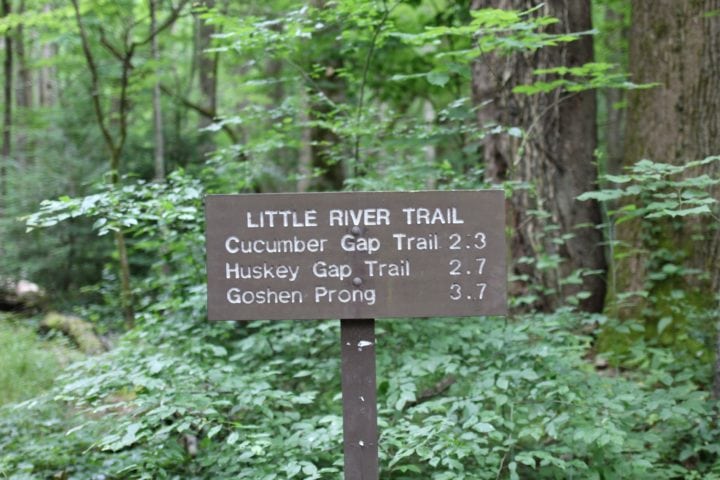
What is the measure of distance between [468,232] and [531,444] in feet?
6.07

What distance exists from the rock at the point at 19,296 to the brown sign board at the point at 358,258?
836 centimetres

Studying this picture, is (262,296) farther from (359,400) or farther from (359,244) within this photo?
(359,400)

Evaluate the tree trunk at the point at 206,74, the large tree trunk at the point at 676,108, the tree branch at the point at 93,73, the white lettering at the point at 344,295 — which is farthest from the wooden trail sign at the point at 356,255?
the tree trunk at the point at 206,74

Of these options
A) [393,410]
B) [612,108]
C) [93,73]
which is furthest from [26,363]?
[612,108]

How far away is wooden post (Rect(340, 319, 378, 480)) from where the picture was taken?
3.01 meters

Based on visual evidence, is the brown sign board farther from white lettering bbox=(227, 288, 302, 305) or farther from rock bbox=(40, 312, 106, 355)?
rock bbox=(40, 312, 106, 355)

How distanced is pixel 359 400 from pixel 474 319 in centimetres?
176

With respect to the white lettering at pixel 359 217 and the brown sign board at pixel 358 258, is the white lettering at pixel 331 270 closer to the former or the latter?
the brown sign board at pixel 358 258

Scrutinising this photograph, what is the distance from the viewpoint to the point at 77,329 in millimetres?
8523

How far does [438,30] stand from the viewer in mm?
4188

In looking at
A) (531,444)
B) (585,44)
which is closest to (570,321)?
(531,444)

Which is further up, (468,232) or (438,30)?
(438,30)

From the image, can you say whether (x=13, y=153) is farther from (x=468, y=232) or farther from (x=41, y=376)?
(x=468, y=232)

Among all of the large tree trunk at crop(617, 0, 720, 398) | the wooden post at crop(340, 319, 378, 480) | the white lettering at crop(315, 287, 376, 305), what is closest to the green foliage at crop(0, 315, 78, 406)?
the wooden post at crop(340, 319, 378, 480)
